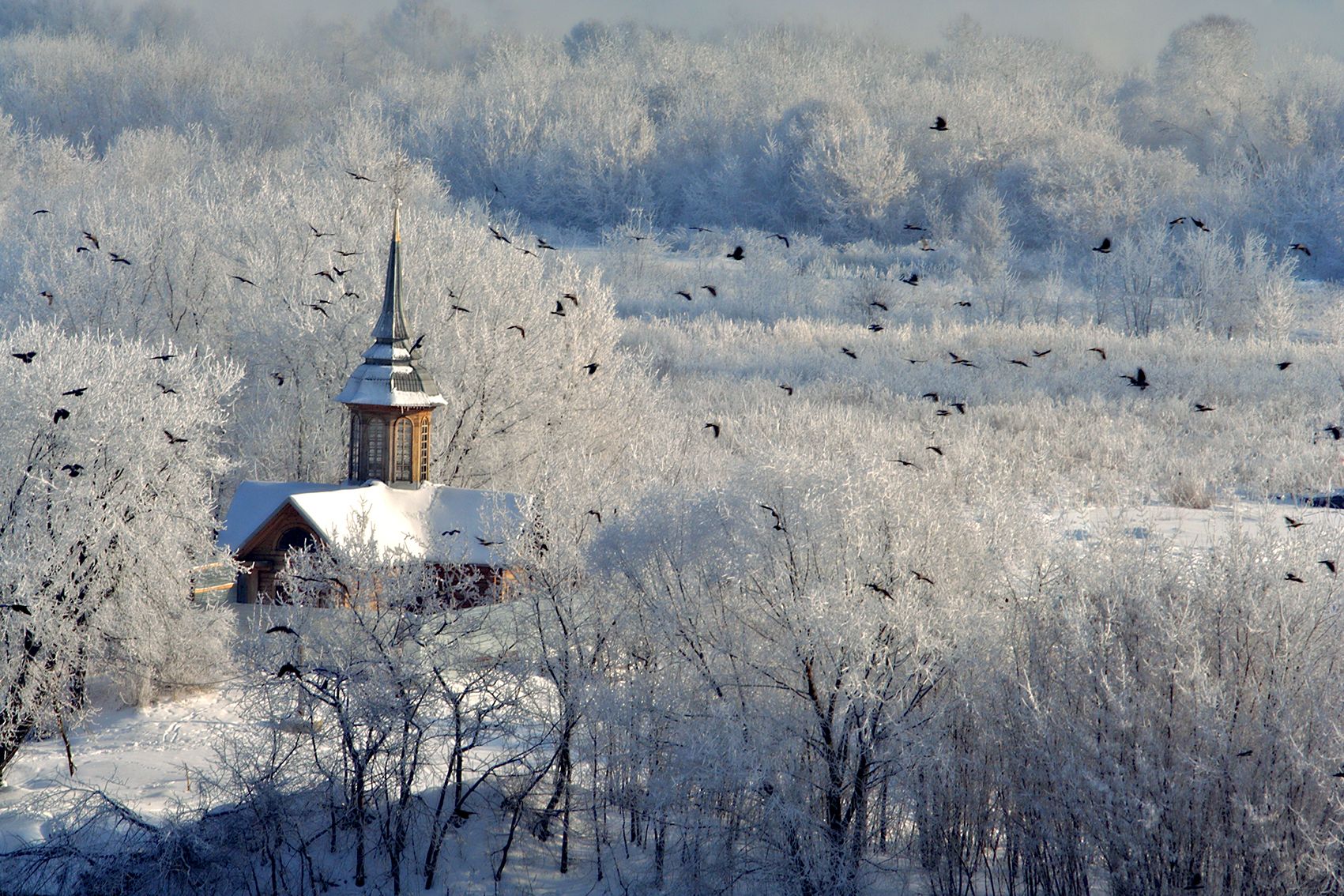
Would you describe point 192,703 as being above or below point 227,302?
below

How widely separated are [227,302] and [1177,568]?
2750 cm

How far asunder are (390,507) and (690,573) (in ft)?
23.3

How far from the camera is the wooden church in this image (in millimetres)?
21828

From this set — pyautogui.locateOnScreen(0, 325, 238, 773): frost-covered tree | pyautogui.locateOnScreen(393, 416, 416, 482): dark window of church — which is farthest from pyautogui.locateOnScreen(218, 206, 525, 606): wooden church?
pyautogui.locateOnScreen(0, 325, 238, 773): frost-covered tree

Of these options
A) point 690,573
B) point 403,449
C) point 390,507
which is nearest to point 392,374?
point 403,449

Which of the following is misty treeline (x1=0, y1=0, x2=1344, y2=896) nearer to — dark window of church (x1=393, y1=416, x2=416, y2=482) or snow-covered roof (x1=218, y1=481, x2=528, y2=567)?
snow-covered roof (x1=218, y1=481, x2=528, y2=567)

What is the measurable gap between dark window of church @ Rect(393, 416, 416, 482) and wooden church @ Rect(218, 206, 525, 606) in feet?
0.05

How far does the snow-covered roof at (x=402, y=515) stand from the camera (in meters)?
21.8

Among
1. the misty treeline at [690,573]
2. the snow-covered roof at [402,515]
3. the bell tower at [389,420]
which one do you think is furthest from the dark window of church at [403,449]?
the misty treeline at [690,573]

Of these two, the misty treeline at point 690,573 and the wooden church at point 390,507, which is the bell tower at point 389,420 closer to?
the wooden church at point 390,507

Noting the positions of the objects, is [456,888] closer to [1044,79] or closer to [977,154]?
[977,154]

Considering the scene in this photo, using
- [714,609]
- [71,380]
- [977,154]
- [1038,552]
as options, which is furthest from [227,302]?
[977,154]

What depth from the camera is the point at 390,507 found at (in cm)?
2378

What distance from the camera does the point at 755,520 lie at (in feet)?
61.7
